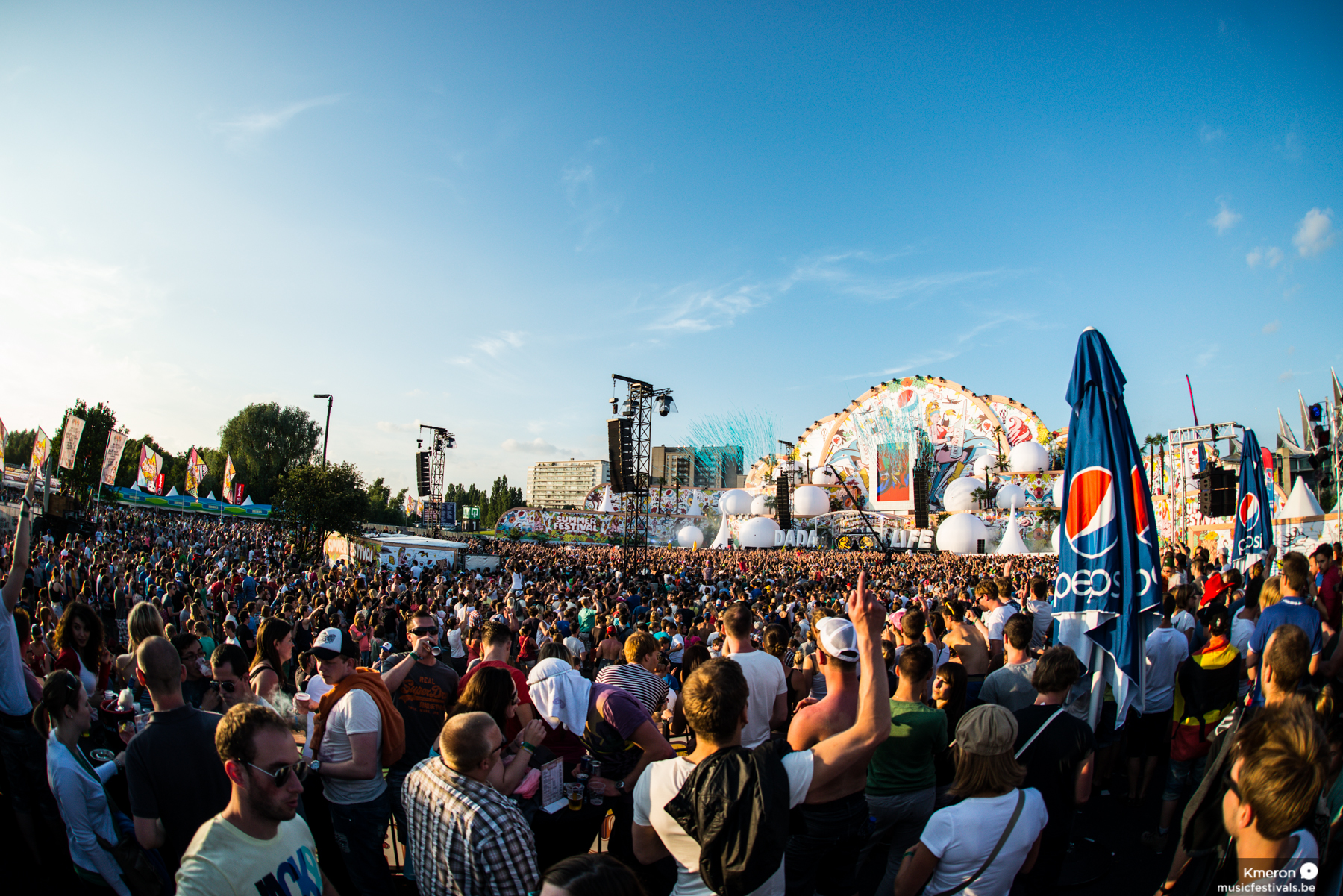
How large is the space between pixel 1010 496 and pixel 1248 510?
38.6 metres

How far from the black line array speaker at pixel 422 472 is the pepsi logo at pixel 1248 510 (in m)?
→ 44.6

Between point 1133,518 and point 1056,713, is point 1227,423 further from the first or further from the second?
point 1056,713

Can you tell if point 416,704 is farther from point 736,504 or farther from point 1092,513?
point 736,504

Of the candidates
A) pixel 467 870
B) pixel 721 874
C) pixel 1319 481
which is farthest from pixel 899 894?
pixel 1319 481

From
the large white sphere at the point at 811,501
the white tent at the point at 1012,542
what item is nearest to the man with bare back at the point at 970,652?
the white tent at the point at 1012,542

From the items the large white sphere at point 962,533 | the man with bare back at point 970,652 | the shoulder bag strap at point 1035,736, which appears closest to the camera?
the shoulder bag strap at point 1035,736

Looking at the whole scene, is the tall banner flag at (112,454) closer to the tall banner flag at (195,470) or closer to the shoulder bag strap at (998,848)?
the tall banner flag at (195,470)

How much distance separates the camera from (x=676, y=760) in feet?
7.58

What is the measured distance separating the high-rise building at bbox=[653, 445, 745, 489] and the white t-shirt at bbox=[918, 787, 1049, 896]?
10412 cm

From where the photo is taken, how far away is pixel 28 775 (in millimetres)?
3795

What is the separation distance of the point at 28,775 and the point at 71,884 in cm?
70

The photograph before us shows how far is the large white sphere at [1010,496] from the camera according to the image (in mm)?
46438

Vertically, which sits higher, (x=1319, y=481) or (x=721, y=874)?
(x=1319, y=481)

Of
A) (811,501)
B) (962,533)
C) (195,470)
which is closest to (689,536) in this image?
(811,501)
